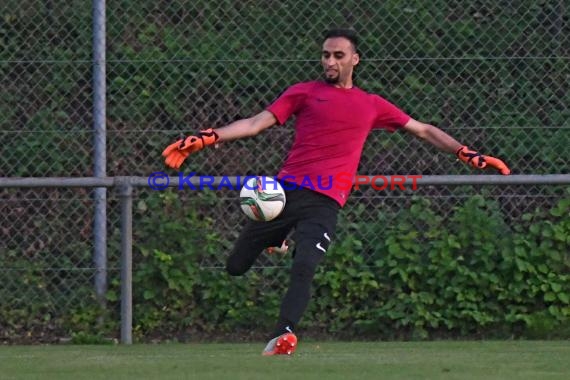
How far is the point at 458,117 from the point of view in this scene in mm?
10734

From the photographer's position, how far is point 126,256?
9.75m

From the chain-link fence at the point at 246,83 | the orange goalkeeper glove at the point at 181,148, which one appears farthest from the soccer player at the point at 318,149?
the chain-link fence at the point at 246,83

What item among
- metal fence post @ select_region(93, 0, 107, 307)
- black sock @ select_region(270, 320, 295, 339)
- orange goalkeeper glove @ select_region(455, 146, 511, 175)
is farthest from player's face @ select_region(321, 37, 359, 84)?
metal fence post @ select_region(93, 0, 107, 307)

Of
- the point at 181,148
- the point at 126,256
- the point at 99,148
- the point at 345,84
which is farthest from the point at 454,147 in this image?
the point at 99,148

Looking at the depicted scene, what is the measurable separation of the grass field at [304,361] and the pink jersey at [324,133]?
1.00 m

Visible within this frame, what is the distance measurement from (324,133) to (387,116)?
50 centimetres

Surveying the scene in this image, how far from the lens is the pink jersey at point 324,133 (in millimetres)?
7988

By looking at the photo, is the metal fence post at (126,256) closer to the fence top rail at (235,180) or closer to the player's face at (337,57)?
the fence top rail at (235,180)

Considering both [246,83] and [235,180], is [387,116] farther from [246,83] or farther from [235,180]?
[246,83]

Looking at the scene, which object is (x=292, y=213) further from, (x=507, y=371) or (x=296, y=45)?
(x=296, y=45)

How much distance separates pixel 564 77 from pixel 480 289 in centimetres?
184

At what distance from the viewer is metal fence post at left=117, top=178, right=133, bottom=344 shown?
9.71 metres

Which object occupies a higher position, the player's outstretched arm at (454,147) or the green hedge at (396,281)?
the player's outstretched arm at (454,147)

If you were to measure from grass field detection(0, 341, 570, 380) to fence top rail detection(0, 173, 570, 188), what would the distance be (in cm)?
113
